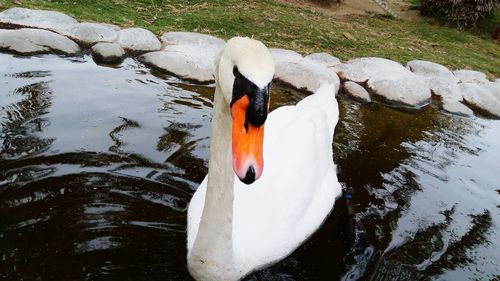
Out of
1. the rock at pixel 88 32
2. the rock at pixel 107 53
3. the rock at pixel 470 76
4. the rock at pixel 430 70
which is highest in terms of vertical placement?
the rock at pixel 88 32

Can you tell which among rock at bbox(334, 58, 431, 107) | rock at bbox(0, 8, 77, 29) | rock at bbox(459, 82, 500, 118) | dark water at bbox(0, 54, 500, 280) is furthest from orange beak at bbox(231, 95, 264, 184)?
rock at bbox(459, 82, 500, 118)

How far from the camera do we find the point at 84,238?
3049mm

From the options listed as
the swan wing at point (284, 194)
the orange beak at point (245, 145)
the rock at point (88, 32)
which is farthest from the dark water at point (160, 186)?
the orange beak at point (245, 145)

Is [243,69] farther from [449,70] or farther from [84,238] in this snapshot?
[449,70]

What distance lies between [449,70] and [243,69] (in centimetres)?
733

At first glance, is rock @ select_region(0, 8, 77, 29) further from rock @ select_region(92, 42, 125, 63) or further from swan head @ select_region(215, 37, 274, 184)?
swan head @ select_region(215, 37, 274, 184)

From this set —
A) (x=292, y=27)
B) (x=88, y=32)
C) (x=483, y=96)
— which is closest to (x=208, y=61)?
(x=88, y=32)

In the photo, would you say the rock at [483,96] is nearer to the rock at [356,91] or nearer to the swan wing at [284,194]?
the rock at [356,91]

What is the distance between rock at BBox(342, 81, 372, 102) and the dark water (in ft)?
2.02

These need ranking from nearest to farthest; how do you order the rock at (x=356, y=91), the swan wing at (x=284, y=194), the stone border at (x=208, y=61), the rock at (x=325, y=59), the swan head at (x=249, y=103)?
the swan head at (x=249, y=103), the swan wing at (x=284, y=194), the stone border at (x=208, y=61), the rock at (x=356, y=91), the rock at (x=325, y=59)

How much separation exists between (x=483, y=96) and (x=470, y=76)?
3.35ft

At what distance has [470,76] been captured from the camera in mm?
8406

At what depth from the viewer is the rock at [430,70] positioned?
8.03m

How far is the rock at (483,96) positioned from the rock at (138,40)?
4.58 meters
